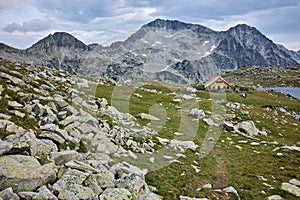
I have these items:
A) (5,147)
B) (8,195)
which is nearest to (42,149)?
(5,147)

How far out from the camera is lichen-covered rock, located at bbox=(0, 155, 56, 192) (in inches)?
480

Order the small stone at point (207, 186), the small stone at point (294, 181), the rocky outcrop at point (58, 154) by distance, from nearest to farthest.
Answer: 1. the rocky outcrop at point (58, 154)
2. the small stone at point (207, 186)
3. the small stone at point (294, 181)

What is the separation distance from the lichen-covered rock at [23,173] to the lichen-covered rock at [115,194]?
2.71m

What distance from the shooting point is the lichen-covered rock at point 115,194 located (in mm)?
12884

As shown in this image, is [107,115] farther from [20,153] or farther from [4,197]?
[4,197]

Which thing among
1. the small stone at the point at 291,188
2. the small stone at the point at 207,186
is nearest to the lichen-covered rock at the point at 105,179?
the small stone at the point at 207,186

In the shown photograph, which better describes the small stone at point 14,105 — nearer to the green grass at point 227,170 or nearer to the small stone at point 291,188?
the green grass at point 227,170

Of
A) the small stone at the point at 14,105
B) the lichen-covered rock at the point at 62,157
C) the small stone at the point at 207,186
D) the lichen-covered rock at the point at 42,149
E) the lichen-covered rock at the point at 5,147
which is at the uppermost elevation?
the small stone at the point at 14,105

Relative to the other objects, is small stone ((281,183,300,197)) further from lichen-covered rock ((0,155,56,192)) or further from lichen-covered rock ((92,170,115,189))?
lichen-covered rock ((0,155,56,192))

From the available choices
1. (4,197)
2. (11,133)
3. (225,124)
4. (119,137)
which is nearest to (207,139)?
(225,124)

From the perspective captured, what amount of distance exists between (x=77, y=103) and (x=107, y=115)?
343 cm

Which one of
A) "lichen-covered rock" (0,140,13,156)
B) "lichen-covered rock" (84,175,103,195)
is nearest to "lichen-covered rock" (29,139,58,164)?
"lichen-covered rock" (0,140,13,156)

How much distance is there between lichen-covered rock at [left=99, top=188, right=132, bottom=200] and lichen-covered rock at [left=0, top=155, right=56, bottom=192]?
8.91 feet

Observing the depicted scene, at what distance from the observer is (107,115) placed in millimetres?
29469
